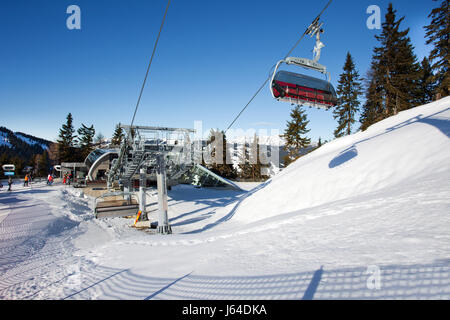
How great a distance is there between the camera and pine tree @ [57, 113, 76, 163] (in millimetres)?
52062

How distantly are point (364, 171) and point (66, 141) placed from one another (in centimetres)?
6604

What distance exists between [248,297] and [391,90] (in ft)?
108

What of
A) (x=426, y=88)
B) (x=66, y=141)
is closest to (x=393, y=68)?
(x=426, y=88)

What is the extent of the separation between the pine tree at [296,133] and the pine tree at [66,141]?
5400cm

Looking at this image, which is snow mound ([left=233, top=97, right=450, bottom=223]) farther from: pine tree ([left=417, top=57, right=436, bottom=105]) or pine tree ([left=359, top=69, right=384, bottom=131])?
pine tree ([left=417, top=57, right=436, bottom=105])

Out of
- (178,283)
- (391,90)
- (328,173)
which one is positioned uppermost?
(391,90)

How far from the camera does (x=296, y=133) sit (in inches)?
1615

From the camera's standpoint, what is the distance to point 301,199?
11047 millimetres

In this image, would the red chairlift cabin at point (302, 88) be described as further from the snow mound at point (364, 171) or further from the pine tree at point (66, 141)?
the pine tree at point (66, 141)

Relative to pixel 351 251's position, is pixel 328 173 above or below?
above

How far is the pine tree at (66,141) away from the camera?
52062 millimetres

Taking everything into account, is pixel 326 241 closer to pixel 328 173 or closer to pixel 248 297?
pixel 248 297
